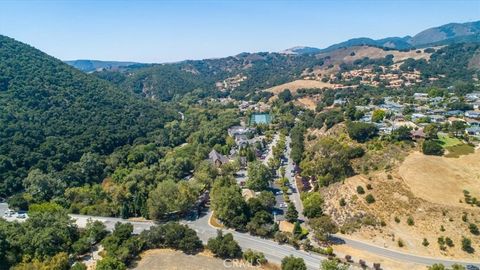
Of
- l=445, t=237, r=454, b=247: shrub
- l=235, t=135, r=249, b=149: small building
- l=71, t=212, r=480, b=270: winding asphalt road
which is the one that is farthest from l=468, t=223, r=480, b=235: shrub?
l=235, t=135, r=249, b=149: small building

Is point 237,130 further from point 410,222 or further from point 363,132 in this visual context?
point 410,222

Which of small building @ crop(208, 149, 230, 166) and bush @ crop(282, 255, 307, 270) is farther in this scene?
small building @ crop(208, 149, 230, 166)

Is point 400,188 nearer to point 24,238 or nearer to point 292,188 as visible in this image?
point 292,188

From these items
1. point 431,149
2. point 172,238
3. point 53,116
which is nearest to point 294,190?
point 431,149

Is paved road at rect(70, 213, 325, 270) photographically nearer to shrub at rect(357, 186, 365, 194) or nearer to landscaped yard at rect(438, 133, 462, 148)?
shrub at rect(357, 186, 365, 194)

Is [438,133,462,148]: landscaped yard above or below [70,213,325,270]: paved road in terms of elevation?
above

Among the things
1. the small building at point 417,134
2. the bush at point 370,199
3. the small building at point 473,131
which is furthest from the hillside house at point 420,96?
the bush at point 370,199

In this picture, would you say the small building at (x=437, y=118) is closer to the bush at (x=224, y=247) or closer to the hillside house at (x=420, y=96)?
the hillside house at (x=420, y=96)

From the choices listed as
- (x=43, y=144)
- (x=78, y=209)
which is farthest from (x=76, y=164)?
(x=78, y=209)

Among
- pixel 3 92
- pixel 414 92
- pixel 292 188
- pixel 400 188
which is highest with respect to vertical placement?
pixel 3 92
